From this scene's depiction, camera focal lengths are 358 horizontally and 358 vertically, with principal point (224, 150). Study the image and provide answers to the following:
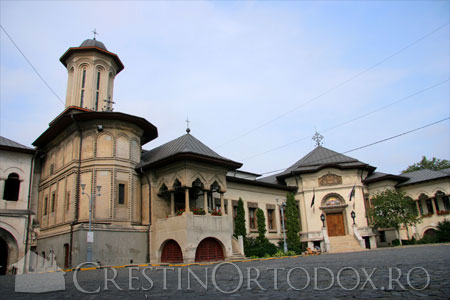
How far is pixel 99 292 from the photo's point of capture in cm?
766

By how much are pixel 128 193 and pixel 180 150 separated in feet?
14.3

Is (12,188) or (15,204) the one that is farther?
(12,188)

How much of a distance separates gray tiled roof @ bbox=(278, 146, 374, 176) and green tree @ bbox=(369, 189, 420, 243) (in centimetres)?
360

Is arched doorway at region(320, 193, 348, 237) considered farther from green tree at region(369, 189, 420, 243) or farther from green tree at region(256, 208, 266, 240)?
green tree at region(256, 208, 266, 240)

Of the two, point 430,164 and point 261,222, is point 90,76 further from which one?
point 430,164

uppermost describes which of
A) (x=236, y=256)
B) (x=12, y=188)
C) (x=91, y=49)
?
(x=91, y=49)

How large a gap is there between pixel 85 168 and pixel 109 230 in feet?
14.4

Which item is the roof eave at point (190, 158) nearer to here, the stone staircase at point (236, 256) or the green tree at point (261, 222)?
the stone staircase at point (236, 256)

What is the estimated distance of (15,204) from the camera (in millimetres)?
24078

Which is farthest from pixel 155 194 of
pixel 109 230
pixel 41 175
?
pixel 41 175

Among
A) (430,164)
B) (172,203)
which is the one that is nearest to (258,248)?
(172,203)

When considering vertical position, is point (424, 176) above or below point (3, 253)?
above

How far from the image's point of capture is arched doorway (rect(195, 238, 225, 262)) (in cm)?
2070

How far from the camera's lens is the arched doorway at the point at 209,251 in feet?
67.9
